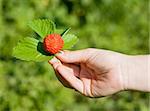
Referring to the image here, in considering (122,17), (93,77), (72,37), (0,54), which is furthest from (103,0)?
(72,37)

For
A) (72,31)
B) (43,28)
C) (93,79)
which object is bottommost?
(72,31)

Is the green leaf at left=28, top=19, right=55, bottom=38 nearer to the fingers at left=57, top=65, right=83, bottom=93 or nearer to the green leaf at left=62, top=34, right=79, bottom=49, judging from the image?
the green leaf at left=62, top=34, right=79, bottom=49

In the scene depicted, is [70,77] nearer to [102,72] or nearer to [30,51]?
[102,72]

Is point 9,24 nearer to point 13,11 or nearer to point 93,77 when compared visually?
point 13,11

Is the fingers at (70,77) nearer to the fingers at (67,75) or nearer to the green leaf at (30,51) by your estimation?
the fingers at (67,75)

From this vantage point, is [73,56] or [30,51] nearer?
[30,51]

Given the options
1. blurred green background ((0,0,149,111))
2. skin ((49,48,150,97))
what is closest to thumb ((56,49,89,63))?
skin ((49,48,150,97))

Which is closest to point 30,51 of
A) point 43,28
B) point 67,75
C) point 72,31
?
point 43,28
